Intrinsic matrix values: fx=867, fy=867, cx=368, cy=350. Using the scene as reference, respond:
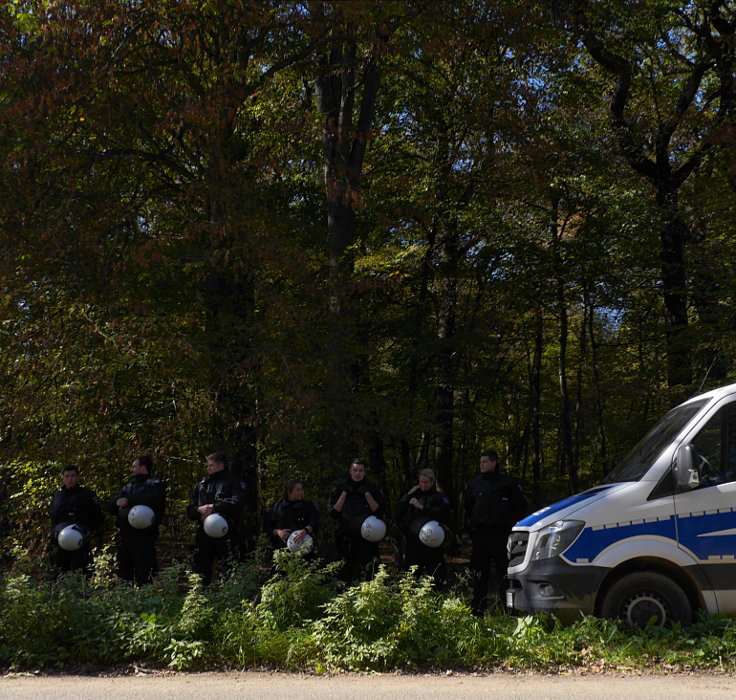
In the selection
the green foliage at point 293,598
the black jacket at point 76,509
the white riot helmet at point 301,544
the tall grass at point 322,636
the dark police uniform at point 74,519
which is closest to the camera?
the tall grass at point 322,636

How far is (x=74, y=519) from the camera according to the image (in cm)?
991

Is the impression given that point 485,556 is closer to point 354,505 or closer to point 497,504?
point 497,504

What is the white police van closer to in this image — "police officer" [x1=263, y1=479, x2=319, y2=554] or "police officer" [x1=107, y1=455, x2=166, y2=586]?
"police officer" [x1=263, y1=479, x2=319, y2=554]

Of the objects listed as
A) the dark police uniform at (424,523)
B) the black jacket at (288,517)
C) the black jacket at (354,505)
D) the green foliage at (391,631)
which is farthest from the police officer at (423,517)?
the green foliage at (391,631)

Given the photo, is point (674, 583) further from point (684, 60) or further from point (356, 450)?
point (684, 60)

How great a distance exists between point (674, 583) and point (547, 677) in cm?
155

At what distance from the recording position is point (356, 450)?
1248 centimetres

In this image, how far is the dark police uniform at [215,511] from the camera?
9375mm

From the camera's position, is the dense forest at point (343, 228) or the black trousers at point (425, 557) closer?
the black trousers at point (425, 557)

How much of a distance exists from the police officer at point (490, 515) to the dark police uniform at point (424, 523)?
0.32 metres

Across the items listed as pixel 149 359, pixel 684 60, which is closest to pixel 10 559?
pixel 149 359

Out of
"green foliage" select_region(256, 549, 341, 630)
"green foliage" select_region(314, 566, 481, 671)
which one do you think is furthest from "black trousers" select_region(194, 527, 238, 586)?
"green foliage" select_region(314, 566, 481, 671)

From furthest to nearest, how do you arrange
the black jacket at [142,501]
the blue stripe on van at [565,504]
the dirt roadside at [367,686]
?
the black jacket at [142,501] → the blue stripe on van at [565,504] → the dirt roadside at [367,686]

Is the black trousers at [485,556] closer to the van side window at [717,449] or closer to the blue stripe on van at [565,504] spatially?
the blue stripe on van at [565,504]
